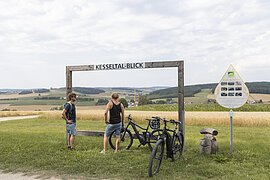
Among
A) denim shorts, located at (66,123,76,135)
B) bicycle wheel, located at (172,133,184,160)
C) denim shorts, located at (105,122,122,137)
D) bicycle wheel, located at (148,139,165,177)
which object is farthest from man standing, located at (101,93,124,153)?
bicycle wheel, located at (148,139,165,177)

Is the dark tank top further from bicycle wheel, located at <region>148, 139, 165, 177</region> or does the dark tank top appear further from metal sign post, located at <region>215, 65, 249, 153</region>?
metal sign post, located at <region>215, 65, 249, 153</region>

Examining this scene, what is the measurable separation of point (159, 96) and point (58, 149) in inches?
1036

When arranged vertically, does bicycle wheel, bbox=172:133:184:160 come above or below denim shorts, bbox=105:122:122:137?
below

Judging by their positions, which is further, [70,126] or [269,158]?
[70,126]

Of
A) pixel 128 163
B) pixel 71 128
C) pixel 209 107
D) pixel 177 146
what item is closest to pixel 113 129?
pixel 71 128

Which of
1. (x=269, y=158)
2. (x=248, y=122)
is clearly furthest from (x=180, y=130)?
(x=248, y=122)

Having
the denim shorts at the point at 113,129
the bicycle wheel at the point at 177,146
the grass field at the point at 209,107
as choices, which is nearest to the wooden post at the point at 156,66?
the bicycle wheel at the point at 177,146

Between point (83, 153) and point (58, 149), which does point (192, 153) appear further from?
point (58, 149)

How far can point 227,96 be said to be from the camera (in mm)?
8875

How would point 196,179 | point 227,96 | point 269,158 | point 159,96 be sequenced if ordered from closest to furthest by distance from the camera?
point 196,179, point 269,158, point 227,96, point 159,96

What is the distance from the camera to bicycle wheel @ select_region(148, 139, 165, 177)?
6.50 m

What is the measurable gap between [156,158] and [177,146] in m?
1.44

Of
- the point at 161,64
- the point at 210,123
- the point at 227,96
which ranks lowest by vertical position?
the point at 210,123

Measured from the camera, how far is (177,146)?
8.16 meters
